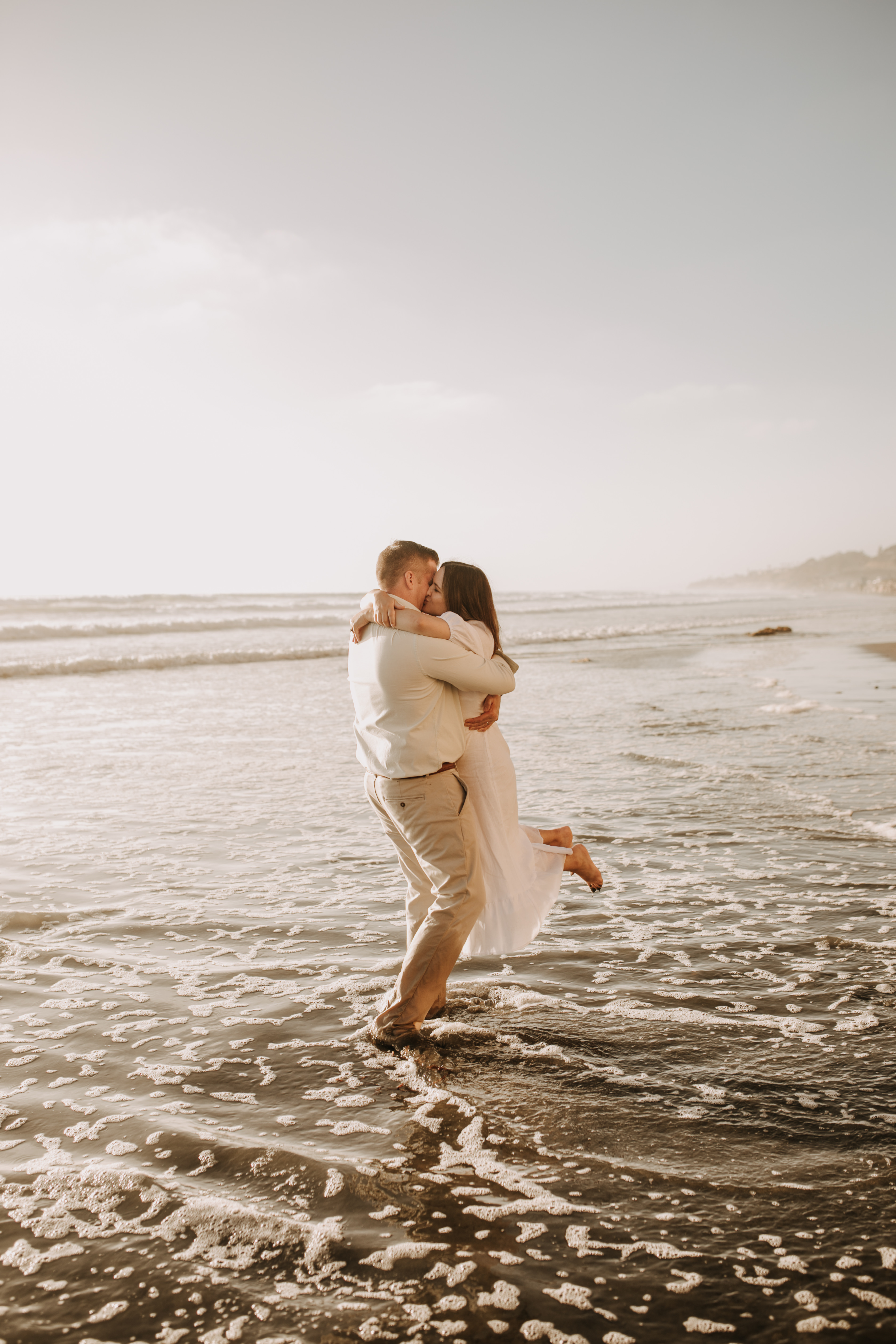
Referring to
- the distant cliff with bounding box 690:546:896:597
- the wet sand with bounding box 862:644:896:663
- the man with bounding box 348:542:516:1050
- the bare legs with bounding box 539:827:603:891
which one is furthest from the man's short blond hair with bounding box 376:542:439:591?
the distant cliff with bounding box 690:546:896:597

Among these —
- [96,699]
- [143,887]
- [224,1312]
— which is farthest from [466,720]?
[96,699]

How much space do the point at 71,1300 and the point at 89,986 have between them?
209cm

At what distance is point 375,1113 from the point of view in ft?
10.6

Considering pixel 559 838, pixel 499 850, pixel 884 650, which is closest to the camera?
pixel 499 850

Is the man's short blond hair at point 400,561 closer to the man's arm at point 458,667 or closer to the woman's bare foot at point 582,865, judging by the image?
the man's arm at point 458,667

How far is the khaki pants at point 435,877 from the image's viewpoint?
3709 mm

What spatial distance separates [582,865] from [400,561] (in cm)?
178

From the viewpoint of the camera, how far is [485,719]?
3855mm

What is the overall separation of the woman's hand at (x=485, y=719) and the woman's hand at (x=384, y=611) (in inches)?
22.6

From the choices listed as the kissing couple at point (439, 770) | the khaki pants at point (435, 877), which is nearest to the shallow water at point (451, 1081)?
the khaki pants at point (435, 877)

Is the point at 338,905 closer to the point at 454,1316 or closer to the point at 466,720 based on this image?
the point at 466,720

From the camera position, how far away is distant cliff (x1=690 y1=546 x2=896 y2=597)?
81.6 meters

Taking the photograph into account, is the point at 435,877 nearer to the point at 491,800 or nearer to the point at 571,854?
the point at 491,800

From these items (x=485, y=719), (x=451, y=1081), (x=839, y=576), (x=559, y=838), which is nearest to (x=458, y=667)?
(x=485, y=719)
